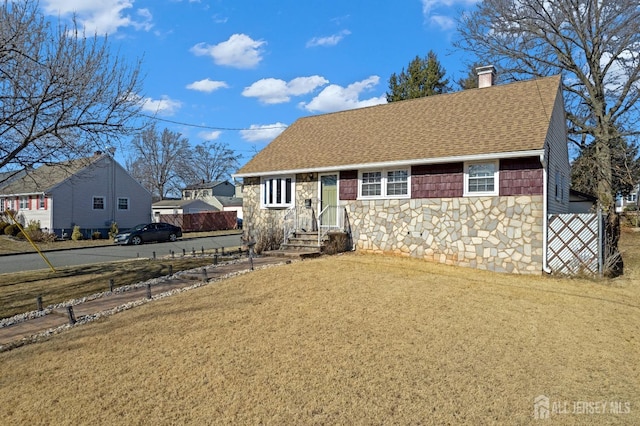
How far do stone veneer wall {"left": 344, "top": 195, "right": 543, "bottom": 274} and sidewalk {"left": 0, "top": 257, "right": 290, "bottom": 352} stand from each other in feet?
11.8

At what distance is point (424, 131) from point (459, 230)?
4040 millimetres

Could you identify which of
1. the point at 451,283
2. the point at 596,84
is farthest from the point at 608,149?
the point at 451,283

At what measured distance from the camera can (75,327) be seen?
285 inches

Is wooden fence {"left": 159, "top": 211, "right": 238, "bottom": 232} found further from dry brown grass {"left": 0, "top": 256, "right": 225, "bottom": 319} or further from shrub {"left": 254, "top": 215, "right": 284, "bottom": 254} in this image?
shrub {"left": 254, "top": 215, "right": 284, "bottom": 254}

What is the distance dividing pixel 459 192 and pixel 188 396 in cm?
1027

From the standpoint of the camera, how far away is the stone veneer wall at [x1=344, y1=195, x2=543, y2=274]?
38.0 ft

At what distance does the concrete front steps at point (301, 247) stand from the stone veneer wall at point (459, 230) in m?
1.50

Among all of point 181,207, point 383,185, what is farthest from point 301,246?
point 181,207

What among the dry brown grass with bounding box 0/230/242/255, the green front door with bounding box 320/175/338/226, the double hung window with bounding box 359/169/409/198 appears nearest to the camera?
the double hung window with bounding box 359/169/409/198

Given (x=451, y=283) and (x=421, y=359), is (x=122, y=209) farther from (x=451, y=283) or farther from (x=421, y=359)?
(x=421, y=359)

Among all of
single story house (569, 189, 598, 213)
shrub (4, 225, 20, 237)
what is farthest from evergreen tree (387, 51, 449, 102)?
shrub (4, 225, 20, 237)

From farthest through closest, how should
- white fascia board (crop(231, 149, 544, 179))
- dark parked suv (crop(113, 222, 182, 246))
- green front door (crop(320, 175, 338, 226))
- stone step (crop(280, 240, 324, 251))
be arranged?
dark parked suv (crop(113, 222, 182, 246)) < green front door (crop(320, 175, 338, 226)) < stone step (crop(280, 240, 324, 251)) < white fascia board (crop(231, 149, 544, 179))

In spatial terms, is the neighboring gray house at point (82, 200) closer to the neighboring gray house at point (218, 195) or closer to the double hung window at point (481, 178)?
the neighboring gray house at point (218, 195)

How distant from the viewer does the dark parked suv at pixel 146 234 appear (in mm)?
27047
